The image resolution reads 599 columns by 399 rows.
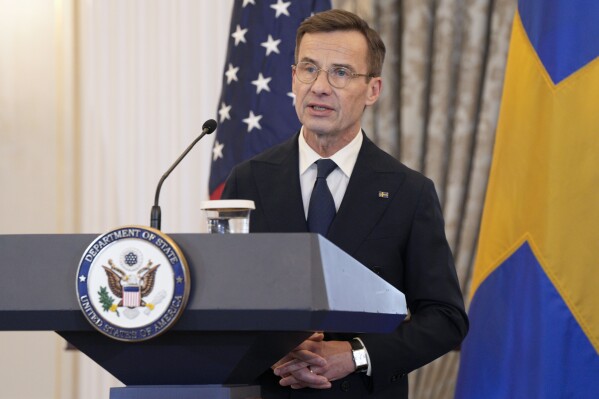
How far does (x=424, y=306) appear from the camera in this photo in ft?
6.97

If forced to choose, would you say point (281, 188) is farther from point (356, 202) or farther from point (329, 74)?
point (329, 74)

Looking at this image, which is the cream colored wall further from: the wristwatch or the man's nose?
the wristwatch

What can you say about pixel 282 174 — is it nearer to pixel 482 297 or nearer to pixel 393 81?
pixel 482 297

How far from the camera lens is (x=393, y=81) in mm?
3863

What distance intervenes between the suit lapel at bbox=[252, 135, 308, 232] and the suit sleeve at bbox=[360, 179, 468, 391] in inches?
10.5

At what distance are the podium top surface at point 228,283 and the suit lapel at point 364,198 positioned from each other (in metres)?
0.81

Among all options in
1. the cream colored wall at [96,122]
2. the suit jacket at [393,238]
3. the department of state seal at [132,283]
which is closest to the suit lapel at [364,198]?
the suit jacket at [393,238]

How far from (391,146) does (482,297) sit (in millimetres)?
940

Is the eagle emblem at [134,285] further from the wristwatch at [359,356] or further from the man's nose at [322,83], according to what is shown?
the man's nose at [322,83]

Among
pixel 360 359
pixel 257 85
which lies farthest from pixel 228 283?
pixel 257 85

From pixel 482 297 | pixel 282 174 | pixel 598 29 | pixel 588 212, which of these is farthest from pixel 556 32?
pixel 282 174

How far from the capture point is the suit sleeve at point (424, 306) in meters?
1.97

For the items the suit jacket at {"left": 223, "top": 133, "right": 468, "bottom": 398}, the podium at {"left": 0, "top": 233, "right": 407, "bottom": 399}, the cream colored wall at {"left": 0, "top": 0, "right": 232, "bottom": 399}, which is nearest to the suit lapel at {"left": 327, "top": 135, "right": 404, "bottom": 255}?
the suit jacket at {"left": 223, "top": 133, "right": 468, "bottom": 398}

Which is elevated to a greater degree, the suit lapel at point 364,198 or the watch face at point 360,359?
the suit lapel at point 364,198
